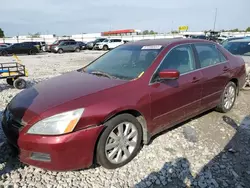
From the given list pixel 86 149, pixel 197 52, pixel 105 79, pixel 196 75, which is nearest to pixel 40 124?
pixel 86 149

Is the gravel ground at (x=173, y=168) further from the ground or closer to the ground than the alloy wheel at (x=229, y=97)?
closer to the ground

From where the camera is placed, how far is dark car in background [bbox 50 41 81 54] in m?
26.6

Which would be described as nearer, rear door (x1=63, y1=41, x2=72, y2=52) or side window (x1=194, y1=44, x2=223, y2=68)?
side window (x1=194, y1=44, x2=223, y2=68)

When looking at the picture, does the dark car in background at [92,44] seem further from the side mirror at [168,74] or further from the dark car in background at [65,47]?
the side mirror at [168,74]

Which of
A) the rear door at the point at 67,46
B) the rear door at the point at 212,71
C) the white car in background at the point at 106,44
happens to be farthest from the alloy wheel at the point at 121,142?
the white car in background at the point at 106,44

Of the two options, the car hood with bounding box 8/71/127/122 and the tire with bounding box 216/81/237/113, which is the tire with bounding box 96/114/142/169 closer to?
the car hood with bounding box 8/71/127/122

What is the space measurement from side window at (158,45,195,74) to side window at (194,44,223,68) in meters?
0.26

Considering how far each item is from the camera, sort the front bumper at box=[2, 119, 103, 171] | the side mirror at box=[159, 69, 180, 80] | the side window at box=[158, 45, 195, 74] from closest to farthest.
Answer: the front bumper at box=[2, 119, 103, 171] < the side mirror at box=[159, 69, 180, 80] < the side window at box=[158, 45, 195, 74]

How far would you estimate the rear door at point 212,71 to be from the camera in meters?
4.07

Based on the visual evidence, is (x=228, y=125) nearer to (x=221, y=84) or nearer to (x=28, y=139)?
(x=221, y=84)

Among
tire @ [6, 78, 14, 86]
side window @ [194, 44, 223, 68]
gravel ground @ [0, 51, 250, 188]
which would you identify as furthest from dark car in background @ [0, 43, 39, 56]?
side window @ [194, 44, 223, 68]

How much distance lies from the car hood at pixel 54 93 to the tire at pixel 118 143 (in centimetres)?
47

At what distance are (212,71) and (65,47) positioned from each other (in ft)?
81.9

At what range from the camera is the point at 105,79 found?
3293 mm
